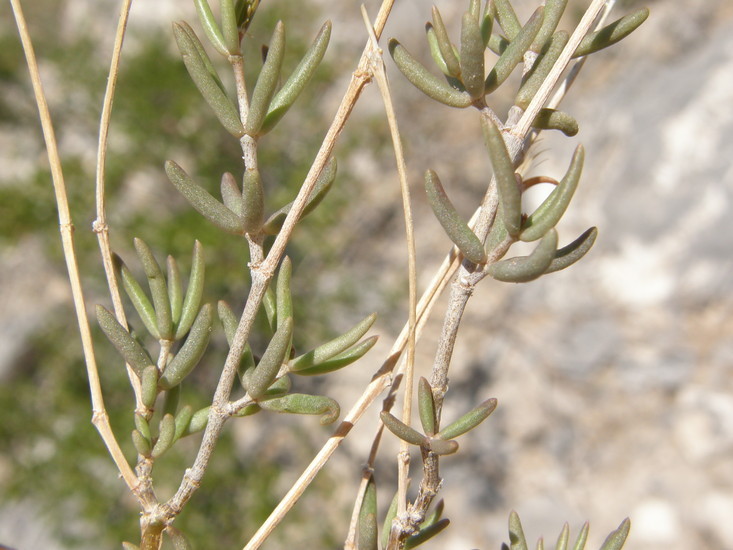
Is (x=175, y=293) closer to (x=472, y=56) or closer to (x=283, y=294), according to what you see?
(x=283, y=294)

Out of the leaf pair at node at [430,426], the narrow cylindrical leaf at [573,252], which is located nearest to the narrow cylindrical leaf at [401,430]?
the leaf pair at node at [430,426]

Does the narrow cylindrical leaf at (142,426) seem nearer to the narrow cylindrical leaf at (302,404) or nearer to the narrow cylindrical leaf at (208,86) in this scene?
the narrow cylindrical leaf at (302,404)

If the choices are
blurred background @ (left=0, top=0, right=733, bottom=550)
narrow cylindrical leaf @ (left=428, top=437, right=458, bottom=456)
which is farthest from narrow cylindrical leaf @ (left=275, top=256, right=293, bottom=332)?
blurred background @ (left=0, top=0, right=733, bottom=550)

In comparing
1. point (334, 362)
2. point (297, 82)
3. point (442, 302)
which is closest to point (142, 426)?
point (334, 362)

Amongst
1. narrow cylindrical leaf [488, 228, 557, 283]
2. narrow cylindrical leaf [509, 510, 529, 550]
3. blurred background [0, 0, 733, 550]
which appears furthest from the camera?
blurred background [0, 0, 733, 550]

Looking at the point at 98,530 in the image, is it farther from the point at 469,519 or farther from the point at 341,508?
the point at 469,519

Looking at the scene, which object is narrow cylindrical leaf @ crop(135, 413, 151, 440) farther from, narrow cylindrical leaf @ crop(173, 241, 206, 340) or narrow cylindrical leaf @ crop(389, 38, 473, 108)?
narrow cylindrical leaf @ crop(389, 38, 473, 108)
